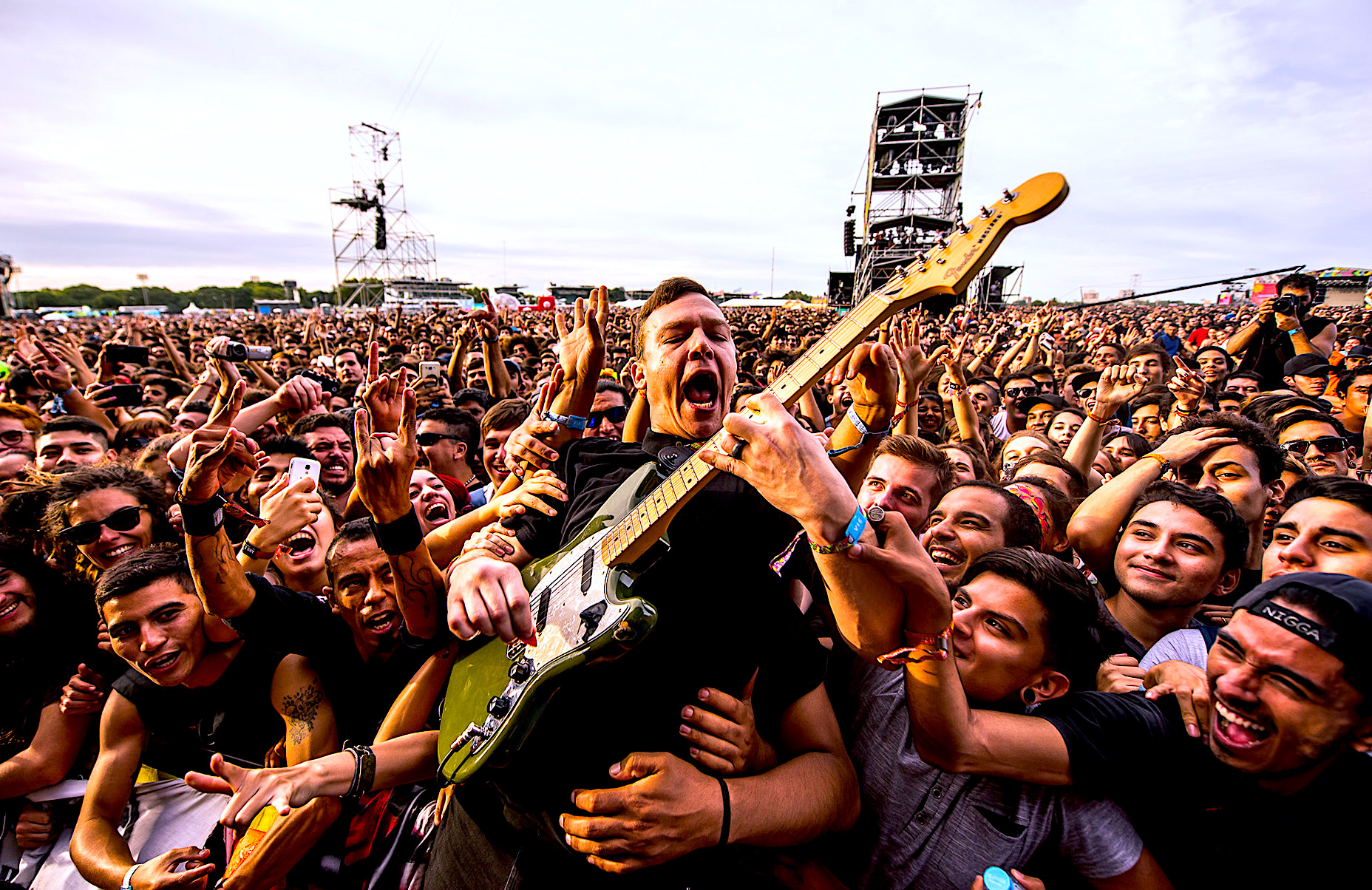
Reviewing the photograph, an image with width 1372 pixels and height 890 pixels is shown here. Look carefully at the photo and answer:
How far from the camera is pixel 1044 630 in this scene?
6.54 ft

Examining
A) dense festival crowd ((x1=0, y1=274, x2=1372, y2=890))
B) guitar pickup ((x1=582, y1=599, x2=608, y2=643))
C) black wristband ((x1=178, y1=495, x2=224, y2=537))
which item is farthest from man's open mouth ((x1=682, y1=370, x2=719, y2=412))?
black wristband ((x1=178, y1=495, x2=224, y2=537))

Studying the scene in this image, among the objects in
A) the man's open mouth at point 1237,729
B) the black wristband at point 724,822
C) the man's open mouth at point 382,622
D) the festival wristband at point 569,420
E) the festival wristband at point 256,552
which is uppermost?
the festival wristband at point 569,420

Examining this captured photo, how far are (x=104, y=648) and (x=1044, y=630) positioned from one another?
13.3ft

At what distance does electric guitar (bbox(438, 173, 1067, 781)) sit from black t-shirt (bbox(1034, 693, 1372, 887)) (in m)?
1.39

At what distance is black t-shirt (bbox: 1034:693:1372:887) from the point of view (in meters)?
1.60

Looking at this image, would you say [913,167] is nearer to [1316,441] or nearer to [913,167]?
[913,167]

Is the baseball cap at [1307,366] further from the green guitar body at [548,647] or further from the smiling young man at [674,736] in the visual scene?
the green guitar body at [548,647]

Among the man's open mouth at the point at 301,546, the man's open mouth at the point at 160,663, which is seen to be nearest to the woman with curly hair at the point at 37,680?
the man's open mouth at the point at 160,663

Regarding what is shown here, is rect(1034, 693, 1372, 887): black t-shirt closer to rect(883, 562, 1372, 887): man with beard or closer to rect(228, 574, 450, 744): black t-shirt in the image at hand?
rect(883, 562, 1372, 887): man with beard

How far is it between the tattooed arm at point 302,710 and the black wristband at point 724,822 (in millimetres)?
1845

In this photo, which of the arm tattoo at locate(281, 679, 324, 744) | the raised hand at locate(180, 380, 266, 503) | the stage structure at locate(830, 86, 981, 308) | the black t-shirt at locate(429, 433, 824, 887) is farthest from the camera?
the stage structure at locate(830, 86, 981, 308)

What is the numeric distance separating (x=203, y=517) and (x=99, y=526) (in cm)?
131

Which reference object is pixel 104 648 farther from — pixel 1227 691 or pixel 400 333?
pixel 400 333

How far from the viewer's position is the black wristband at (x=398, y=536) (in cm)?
203
